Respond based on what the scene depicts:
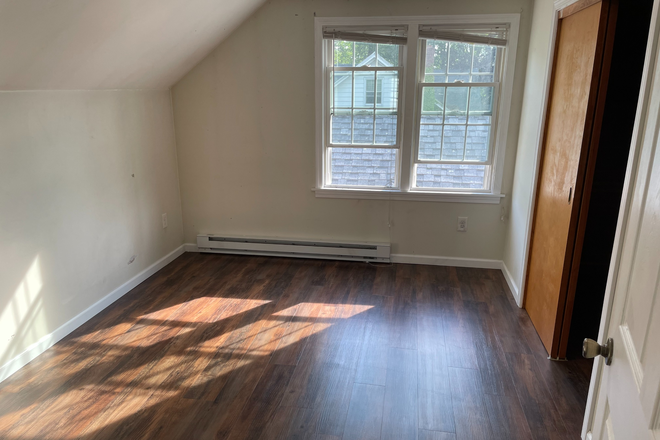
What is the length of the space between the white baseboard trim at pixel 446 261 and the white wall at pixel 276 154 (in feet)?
0.15

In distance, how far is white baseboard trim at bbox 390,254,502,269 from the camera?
3863 millimetres

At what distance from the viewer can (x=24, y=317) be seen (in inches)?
95.9

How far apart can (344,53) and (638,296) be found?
315cm

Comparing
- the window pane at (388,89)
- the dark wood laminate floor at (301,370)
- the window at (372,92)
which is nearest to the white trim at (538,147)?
the dark wood laminate floor at (301,370)

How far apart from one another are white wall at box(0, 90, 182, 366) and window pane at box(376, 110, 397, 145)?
185 cm

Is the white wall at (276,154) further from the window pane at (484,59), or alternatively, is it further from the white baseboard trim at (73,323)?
the white baseboard trim at (73,323)

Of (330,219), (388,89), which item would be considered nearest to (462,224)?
(330,219)

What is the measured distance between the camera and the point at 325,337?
2.75m

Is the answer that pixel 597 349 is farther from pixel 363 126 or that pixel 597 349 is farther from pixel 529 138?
pixel 363 126

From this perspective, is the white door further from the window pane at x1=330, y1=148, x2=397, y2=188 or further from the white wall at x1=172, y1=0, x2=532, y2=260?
the window pane at x1=330, y1=148, x2=397, y2=188

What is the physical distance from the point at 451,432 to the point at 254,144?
2.80 m

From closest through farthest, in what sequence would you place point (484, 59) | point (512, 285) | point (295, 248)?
point (512, 285) < point (484, 59) < point (295, 248)

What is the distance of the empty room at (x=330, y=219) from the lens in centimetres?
200

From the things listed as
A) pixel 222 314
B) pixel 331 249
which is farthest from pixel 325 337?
pixel 331 249
